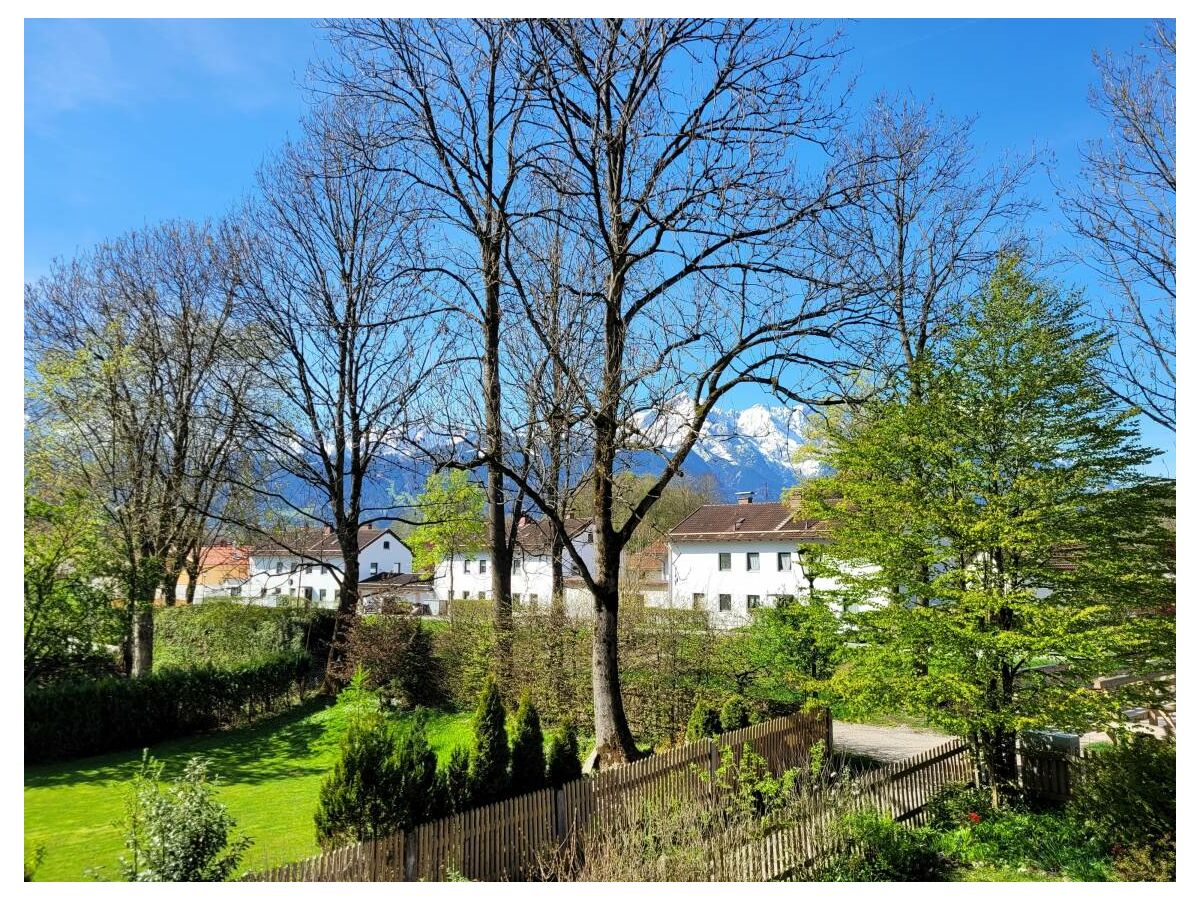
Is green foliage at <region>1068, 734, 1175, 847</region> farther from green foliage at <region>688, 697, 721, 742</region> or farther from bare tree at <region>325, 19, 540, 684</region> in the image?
bare tree at <region>325, 19, 540, 684</region>

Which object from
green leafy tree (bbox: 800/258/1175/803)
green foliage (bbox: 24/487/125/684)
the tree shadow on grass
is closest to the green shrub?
green leafy tree (bbox: 800/258/1175/803)

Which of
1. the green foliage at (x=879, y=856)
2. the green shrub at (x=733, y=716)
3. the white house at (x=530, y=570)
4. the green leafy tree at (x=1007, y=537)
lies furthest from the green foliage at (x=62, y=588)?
the green leafy tree at (x=1007, y=537)

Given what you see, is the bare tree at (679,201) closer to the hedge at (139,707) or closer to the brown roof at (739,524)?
the hedge at (139,707)

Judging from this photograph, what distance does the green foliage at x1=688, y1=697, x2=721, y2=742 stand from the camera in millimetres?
7238

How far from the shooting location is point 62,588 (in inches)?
266

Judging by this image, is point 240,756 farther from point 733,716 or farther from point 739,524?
point 739,524

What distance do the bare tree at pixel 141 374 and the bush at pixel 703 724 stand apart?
7.05m

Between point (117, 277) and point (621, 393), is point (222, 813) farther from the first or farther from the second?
point (117, 277)

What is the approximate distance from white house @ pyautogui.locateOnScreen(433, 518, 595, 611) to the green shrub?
4.03 meters

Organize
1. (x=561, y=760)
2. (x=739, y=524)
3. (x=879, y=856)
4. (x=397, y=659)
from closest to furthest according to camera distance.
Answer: (x=879, y=856)
(x=561, y=760)
(x=397, y=659)
(x=739, y=524)

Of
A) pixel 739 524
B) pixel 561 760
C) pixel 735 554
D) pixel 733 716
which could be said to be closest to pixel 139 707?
pixel 561 760

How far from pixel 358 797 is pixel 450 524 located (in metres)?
15.3

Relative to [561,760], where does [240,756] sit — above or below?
below

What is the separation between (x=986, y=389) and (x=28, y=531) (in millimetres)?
8478
